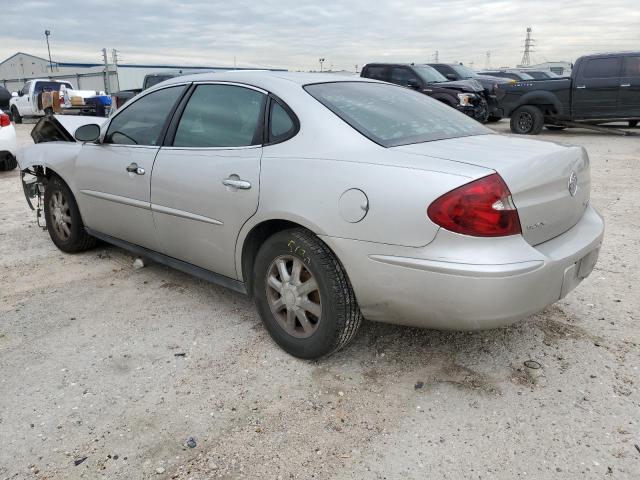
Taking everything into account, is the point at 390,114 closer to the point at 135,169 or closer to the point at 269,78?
the point at 269,78

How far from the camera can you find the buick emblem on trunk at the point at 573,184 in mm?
2773

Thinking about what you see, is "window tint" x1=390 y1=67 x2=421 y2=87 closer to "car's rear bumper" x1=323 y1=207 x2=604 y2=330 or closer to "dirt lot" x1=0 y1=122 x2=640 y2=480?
"dirt lot" x1=0 y1=122 x2=640 y2=480

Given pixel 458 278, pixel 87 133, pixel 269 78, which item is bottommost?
pixel 458 278

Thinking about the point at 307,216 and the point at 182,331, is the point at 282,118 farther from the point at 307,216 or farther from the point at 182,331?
the point at 182,331

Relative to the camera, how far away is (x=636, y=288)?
395cm

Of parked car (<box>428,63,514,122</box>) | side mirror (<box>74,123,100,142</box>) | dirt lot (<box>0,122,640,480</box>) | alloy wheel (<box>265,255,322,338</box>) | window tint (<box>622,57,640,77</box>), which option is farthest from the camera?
parked car (<box>428,63,514,122</box>)

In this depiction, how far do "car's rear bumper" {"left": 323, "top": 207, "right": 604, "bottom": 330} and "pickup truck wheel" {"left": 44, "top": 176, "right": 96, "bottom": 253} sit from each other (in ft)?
9.71

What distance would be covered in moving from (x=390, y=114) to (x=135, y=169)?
5.92ft

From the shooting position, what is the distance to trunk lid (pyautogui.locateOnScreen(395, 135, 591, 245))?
2.46 m

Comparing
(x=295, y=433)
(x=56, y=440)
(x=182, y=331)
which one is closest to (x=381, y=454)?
(x=295, y=433)

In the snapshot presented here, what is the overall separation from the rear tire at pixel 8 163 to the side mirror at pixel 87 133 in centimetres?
687

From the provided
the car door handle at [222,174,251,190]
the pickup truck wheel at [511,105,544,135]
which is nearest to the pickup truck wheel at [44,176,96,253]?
the car door handle at [222,174,251,190]

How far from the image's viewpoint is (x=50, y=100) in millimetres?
19031

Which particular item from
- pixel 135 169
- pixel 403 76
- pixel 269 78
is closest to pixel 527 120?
pixel 403 76
